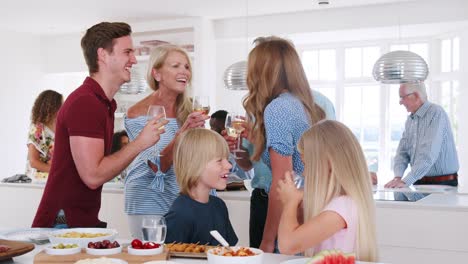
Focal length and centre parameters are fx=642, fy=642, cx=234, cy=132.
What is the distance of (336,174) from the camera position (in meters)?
2.20

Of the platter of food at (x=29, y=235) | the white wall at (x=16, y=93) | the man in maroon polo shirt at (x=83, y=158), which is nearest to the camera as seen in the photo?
the platter of food at (x=29, y=235)

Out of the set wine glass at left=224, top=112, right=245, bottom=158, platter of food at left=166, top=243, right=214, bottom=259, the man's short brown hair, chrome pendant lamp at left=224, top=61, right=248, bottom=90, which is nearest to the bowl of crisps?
platter of food at left=166, top=243, right=214, bottom=259

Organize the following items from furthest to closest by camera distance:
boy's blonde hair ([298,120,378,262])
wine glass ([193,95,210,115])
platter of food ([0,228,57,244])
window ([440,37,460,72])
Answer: window ([440,37,460,72])
wine glass ([193,95,210,115])
platter of food ([0,228,57,244])
boy's blonde hair ([298,120,378,262])

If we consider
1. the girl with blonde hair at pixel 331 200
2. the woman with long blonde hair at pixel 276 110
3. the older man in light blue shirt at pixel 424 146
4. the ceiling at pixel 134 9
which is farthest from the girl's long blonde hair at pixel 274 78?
the ceiling at pixel 134 9

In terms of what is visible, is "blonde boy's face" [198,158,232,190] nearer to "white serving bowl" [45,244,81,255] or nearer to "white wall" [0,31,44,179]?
"white serving bowl" [45,244,81,255]

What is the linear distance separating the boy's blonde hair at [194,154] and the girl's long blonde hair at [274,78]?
0.77 feet

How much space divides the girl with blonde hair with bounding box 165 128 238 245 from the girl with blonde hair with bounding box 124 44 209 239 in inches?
9.6

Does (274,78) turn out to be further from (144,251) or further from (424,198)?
(424,198)

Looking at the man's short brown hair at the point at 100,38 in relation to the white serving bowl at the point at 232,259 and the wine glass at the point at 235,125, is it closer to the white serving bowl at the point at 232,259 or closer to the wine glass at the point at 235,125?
the wine glass at the point at 235,125

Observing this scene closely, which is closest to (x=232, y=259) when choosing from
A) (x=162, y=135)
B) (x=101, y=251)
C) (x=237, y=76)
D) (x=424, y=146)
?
(x=101, y=251)

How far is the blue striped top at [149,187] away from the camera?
2.98 meters

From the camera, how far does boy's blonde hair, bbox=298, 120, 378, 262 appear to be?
216 cm

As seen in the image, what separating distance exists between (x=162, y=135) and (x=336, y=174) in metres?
1.09

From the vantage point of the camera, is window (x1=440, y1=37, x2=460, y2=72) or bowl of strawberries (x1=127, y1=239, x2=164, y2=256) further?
window (x1=440, y1=37, x2=460, y2=72)
